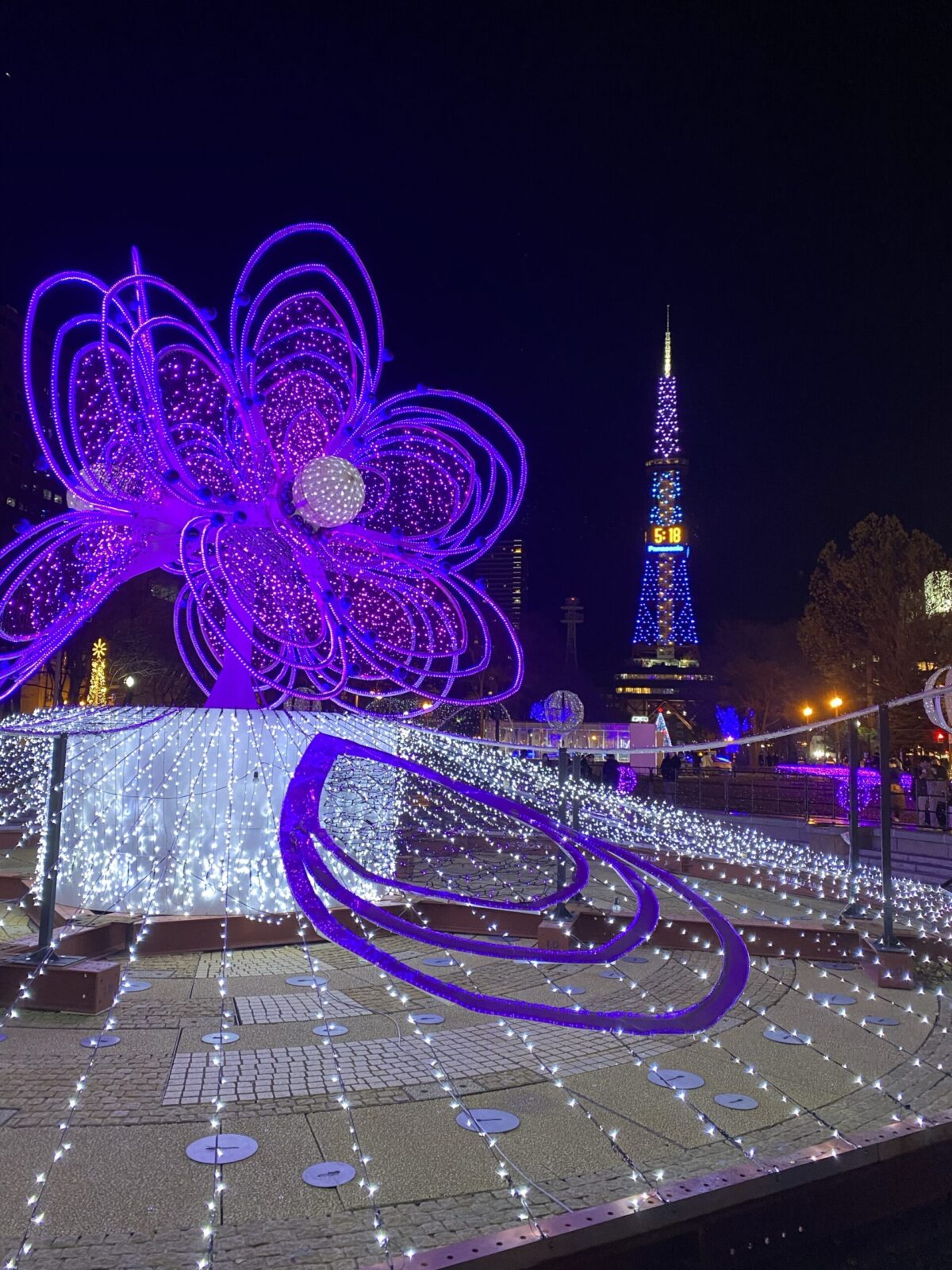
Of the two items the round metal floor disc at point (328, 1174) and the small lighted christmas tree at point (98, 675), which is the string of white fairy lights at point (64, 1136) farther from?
the small lighted christmas tree at point (98, 675)

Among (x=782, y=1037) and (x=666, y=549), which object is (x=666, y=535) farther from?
(x=782, y=1037)

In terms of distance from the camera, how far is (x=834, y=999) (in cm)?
786

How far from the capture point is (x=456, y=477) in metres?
11.2

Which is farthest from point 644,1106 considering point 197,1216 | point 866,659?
point 866,659

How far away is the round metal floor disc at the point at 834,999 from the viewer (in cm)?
772

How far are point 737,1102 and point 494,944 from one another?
1675 millimetres

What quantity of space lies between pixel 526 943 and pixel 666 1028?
540 centimetres

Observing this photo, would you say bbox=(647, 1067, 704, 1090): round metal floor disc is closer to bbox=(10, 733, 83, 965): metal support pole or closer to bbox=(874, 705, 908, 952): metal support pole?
bbox=(874, 705, 908, 952): metal support pole

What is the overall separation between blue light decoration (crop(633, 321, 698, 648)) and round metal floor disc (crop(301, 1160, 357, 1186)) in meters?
111

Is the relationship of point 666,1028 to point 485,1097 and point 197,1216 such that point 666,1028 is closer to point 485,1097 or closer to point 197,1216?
point 485,1097

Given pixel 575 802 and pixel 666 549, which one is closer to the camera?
pixel 575 802

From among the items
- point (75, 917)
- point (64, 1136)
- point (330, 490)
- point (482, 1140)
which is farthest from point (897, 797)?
point (64, 1136)

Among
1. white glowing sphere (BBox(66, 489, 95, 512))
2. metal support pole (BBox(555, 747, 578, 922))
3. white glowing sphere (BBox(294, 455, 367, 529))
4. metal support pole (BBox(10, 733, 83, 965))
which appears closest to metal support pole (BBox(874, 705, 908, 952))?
metal support pole (BBox(555, 747, 578, 922))

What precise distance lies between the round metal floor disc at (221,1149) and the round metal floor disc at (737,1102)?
2.68 metres
